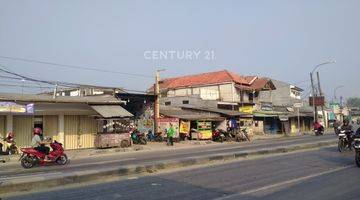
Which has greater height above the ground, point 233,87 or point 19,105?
point 233,87

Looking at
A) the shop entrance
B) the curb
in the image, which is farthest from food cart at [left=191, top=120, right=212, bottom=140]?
the curb

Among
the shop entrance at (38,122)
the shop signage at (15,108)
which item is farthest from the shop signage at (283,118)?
the shop signage at (15,108)

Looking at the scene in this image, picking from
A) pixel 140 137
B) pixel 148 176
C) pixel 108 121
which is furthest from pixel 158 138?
pixel 148 176

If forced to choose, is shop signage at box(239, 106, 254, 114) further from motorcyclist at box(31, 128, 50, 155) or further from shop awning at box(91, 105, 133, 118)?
motorcyclist at box(31, 128, 50, 155)

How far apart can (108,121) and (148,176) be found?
21.2 m

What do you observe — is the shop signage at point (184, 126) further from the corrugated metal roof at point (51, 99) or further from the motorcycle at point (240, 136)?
the corrugated metal roof at point (51, 99)

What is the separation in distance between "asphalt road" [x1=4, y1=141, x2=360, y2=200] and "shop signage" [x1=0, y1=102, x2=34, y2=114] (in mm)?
15721

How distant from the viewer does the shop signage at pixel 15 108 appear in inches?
1017

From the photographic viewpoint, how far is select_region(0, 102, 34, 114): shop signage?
25.8 meters

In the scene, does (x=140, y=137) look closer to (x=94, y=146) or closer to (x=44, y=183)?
(x=94, y=146)

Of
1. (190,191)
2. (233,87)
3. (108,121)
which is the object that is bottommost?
(190,191)

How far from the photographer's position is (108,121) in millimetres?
33812

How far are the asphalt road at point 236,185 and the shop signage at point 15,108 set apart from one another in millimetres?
15721

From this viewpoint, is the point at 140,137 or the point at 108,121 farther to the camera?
the point at 140,137
